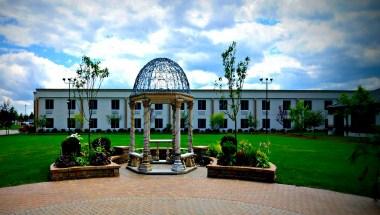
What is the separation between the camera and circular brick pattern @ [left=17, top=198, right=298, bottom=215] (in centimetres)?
854

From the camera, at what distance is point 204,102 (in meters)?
57.2

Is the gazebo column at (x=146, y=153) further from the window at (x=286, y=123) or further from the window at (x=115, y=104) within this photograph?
the window at (x=286, y=123)

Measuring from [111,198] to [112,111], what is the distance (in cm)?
4753

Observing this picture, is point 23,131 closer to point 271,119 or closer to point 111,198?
point 271,119

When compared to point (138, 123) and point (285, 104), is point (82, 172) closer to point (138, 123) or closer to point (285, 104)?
point (138, 123)

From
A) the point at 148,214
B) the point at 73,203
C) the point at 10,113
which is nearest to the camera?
the point at 148,214

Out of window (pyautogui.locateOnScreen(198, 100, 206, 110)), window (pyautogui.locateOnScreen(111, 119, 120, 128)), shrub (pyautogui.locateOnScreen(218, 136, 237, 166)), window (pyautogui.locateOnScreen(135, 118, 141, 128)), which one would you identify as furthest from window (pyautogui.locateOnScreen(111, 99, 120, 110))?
shrub (pyautogui.locateOnScreen(218, 136, 237, 166))

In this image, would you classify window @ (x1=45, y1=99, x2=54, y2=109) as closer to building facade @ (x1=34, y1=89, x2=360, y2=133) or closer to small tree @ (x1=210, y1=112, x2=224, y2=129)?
building facade @ (x1=34, y1=89, x2=360, y2=133)

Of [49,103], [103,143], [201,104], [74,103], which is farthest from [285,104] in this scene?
[103,143]

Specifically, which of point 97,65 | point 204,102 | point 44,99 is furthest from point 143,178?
point 44,99

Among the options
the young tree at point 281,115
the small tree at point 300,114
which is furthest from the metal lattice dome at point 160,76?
the young tree at point 281,115

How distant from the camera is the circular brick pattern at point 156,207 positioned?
8.54m

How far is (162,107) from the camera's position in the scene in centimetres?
5712

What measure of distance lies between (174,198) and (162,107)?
4740 centimetres
